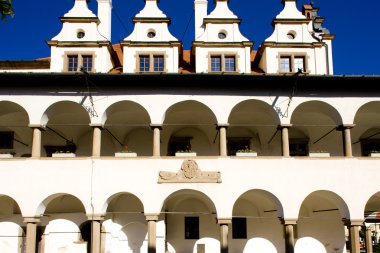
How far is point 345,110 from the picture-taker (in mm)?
21703

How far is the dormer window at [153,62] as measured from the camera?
75.3ft

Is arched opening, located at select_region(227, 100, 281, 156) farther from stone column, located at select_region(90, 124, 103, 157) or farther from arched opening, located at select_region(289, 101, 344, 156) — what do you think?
stone column, located at select_region(90, 124, 103, 157)

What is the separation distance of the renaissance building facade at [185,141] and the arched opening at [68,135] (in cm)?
7

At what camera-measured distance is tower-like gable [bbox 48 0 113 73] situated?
22.8 meters

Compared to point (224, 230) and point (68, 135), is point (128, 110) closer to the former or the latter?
point (68, 135)

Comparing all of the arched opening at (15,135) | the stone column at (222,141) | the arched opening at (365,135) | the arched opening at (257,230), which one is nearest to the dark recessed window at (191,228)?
the arched opening at (257,230)

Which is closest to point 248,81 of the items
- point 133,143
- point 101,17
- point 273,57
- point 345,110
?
point 273,57

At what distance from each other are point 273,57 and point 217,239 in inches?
367

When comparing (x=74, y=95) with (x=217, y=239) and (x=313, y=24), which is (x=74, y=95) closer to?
(x=217, y=239)

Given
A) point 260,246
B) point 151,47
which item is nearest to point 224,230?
point 260,246

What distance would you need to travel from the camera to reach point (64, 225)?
23500mm

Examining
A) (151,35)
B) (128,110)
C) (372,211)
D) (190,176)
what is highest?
(151,35)

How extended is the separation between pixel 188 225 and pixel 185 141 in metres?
4.19

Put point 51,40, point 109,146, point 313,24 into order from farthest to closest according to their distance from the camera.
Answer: point 313,24, point 109,146, point 51,40
